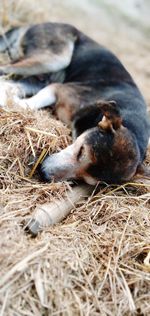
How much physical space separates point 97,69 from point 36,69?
2.23 ft

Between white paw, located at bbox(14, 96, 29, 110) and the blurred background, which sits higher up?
white paw, located at bbox(14, 96, 29, 110)

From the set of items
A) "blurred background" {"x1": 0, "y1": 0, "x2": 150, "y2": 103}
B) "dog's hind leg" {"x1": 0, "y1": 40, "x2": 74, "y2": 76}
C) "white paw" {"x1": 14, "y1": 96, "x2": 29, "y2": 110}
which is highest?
"dog's hind leg" {"x1": 0, "y1": 40, "x2": 74, "y2": 76}

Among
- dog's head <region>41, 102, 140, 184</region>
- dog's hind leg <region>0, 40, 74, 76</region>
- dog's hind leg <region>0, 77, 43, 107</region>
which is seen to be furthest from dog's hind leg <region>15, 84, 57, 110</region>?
dog's head <region>41, 102, 140, 184</region>

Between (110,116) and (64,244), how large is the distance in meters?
1.14

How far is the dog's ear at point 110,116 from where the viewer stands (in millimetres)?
4074

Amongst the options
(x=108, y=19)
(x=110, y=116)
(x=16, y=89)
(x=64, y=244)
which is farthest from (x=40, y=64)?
(x=108, y=19)

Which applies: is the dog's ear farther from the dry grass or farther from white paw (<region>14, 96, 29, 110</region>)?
white paw (<region>14, 96, 29, 110</region>)

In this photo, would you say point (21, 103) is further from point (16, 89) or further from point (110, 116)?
point (110, 116)

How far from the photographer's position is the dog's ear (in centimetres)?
407

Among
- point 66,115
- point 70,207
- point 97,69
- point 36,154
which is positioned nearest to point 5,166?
point 36,154

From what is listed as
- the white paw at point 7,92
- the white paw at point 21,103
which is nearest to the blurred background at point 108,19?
the white paw at point 7,92

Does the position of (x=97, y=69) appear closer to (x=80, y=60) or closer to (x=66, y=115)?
(x=80, y=60)

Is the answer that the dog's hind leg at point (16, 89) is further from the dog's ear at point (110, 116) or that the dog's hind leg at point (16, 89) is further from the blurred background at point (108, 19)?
Result: the blurred background at point (108, 19)

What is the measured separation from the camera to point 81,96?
5.22m
